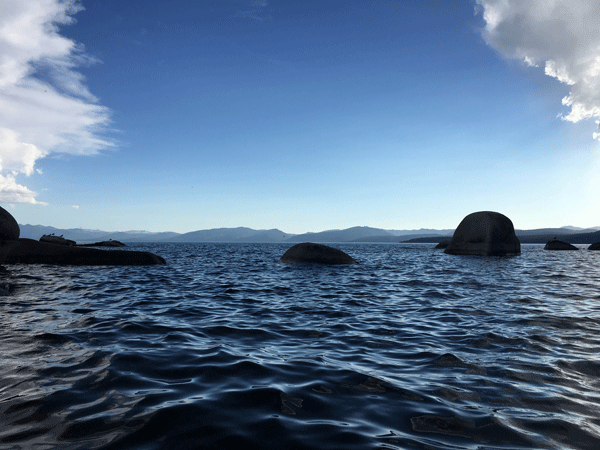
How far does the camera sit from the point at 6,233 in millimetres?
13812

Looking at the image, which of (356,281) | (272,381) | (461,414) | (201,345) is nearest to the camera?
(461,414)

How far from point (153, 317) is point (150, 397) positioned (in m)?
3.59

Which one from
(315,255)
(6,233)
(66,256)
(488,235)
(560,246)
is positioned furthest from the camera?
(560,246)

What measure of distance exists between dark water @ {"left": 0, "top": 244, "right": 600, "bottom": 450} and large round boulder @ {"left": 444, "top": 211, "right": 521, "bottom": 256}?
19.0 metres

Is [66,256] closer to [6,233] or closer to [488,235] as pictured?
[6,233]

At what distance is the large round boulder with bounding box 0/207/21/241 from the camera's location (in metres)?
13.4

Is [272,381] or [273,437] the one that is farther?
[272,381]

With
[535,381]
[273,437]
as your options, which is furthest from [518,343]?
[273,437]

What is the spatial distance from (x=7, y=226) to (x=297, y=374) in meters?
15.7

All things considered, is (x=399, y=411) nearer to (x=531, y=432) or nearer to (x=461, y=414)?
(x=461, y=414)

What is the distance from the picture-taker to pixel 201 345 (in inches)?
188

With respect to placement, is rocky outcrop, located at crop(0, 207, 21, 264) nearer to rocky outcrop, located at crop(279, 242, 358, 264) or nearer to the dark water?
the dark water

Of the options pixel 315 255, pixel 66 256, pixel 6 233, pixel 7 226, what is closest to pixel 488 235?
pixel 315 255

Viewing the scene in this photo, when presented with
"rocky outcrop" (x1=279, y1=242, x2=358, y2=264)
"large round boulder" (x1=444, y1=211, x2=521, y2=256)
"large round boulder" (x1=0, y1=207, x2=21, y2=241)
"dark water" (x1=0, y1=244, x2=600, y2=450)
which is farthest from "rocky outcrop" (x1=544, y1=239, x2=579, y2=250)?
"large round boulder" (x1=0, y1=207, x2=21, y2=241)
